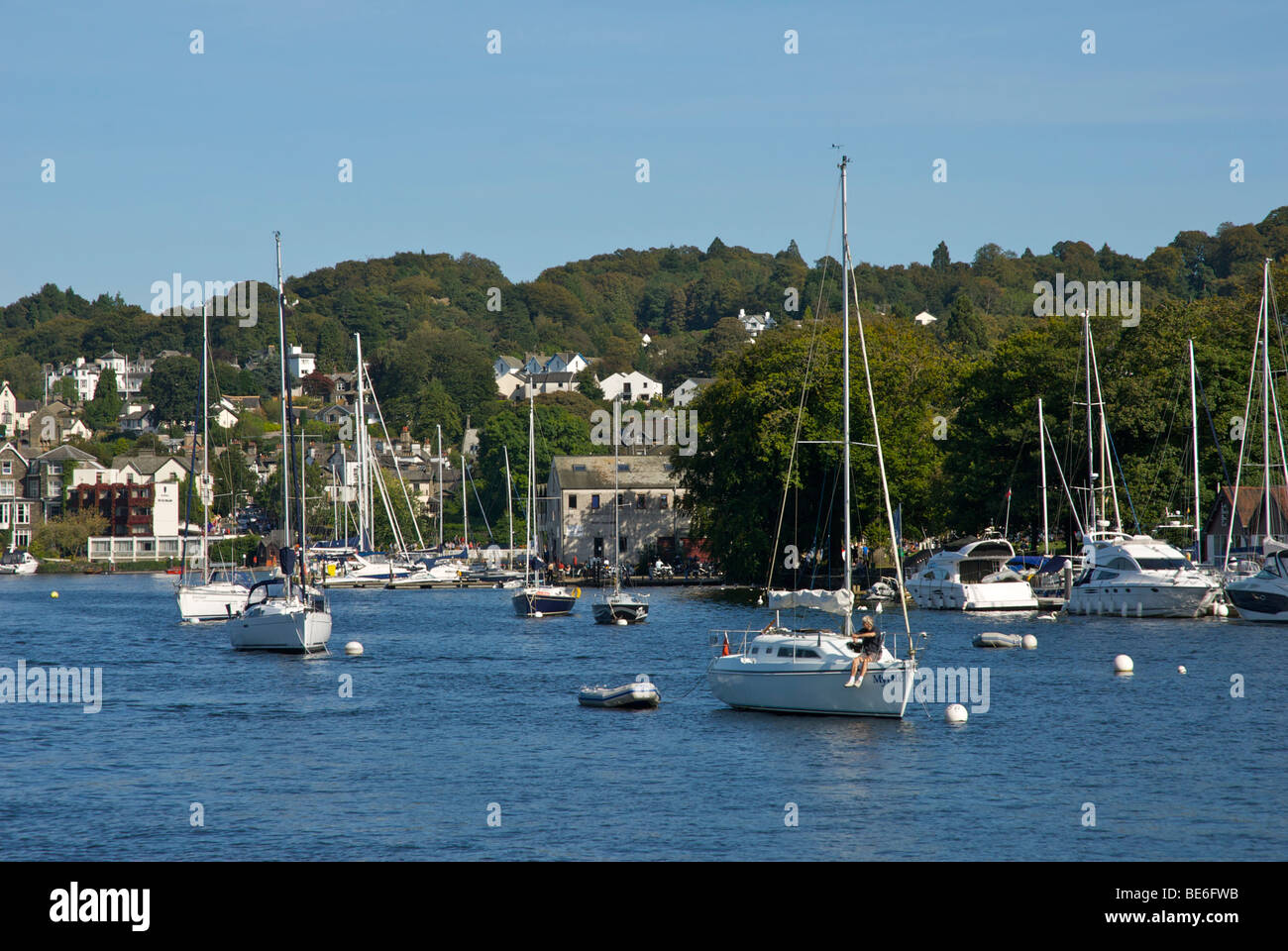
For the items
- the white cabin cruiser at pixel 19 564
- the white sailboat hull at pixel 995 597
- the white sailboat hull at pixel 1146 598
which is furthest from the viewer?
the white cabin cruiser at pixel 19 564

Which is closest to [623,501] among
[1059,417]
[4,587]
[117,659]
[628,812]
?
[1059,417]

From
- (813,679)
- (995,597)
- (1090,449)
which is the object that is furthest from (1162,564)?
(813,679)

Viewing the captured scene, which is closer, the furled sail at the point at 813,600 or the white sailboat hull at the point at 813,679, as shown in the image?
the white sailboat hull at the point at 813,679

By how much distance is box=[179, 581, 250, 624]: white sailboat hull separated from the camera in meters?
72.3

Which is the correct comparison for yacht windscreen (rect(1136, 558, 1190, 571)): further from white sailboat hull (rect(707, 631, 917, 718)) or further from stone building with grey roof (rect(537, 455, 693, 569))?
stone building with grey roof (rect(537, 455, 693, 569))

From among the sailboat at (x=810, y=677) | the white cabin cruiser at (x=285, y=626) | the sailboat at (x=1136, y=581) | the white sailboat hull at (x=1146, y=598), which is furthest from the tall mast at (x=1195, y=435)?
the white cabin cruiser at (x=285, y=626)

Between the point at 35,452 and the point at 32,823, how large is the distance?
17327 centimetres

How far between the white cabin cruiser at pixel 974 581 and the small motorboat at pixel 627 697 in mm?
37658

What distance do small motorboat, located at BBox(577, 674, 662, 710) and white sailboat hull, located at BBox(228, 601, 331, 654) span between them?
17644 millimetres

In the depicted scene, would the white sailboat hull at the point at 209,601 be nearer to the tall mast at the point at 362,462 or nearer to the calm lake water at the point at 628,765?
the calm lake water at the point at 628,765

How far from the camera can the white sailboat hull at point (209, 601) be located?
72312mm

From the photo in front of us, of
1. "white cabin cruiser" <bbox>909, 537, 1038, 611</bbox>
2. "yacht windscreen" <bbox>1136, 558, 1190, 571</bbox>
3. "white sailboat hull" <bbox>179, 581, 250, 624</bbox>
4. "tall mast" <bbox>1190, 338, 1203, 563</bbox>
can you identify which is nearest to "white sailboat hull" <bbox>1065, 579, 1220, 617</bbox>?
"yacht windscreen" <bbox>1136, 558, 1190, 571</bbox>

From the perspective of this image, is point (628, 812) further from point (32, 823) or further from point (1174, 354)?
point (1174, 354)
